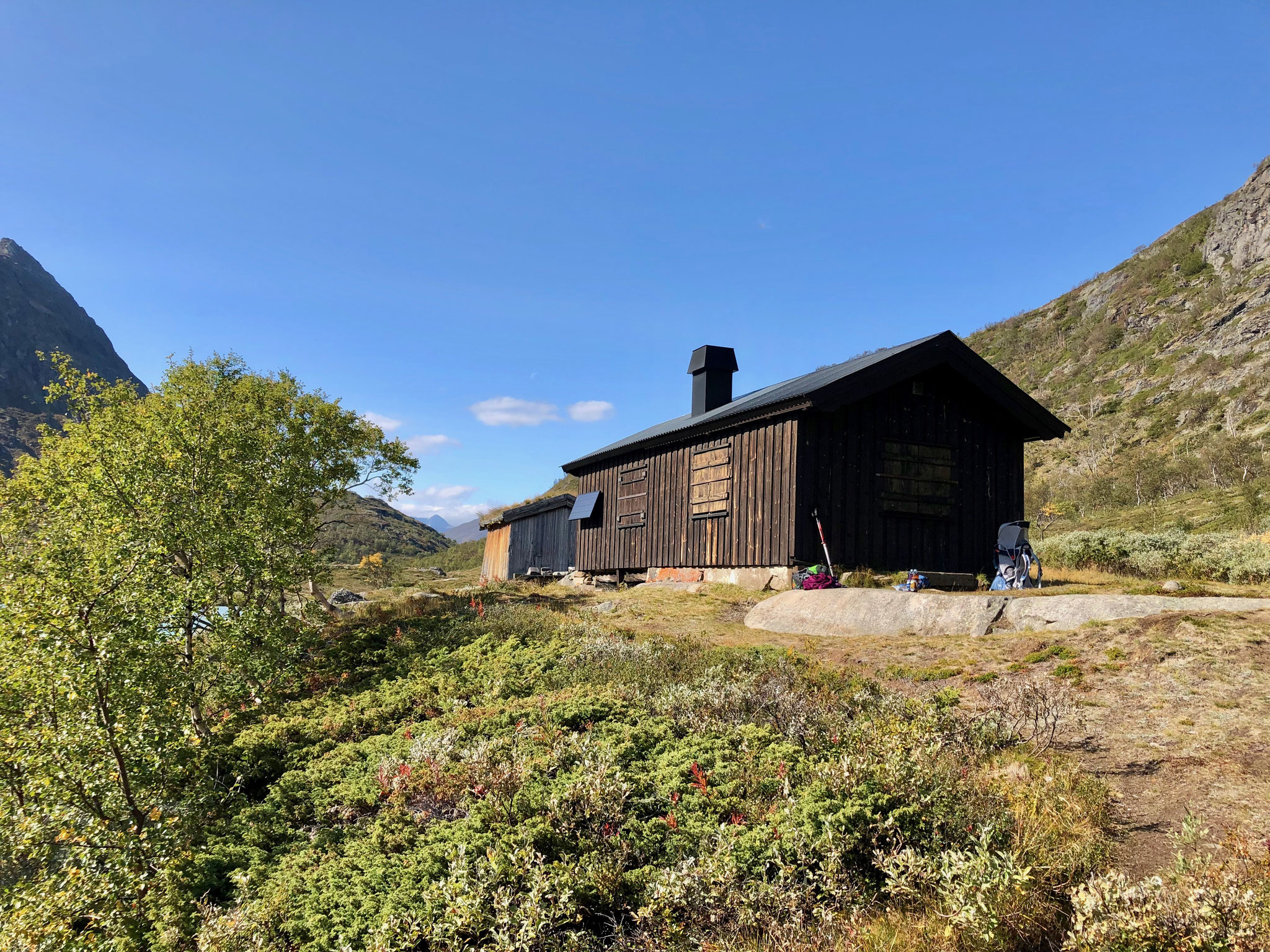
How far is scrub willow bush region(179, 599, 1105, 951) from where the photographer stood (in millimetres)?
4352

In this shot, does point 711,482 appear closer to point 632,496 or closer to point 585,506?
A: point 632,496

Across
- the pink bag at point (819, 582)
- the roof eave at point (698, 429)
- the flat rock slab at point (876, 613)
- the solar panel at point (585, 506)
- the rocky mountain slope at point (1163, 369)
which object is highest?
the rocky mountain slope at point (1163, 369)

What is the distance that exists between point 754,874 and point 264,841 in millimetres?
4498

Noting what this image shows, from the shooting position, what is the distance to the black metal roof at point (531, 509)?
26808 mm

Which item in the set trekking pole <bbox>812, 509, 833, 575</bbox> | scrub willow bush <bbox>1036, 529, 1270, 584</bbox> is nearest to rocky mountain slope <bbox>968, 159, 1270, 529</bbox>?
scrub willow bush <bbox>1036, 529, 1270, 584</bbox>

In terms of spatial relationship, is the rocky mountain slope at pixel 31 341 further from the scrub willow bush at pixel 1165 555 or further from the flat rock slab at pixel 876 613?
the scrub willow bush at pixel 1165 555

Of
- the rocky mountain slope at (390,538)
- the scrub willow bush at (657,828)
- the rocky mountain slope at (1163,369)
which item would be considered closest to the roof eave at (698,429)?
the scrub willow bush at (657,828)

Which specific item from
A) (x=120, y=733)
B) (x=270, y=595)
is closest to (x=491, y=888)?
(x=120, y=733)

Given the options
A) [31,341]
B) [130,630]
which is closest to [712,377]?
[130,630]

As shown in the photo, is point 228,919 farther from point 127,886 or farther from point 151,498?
point 151,498

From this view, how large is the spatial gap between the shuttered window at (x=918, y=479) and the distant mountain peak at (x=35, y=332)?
425 ft

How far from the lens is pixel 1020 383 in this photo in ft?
225

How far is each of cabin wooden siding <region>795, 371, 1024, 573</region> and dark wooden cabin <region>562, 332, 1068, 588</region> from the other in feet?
0.09

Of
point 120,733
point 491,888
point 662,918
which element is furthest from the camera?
point 120,733
